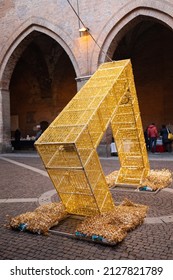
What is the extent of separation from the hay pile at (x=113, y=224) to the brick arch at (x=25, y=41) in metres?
10.3

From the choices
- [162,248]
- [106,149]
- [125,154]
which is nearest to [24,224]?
[162,248]

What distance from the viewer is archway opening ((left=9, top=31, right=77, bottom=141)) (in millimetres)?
20280

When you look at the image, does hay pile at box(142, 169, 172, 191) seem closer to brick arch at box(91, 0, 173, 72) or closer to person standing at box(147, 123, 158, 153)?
brick arch at box(91, 0, 173, 72)

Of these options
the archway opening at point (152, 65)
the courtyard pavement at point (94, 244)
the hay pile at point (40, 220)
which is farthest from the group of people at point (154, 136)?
the hay pile at point (40, 220)

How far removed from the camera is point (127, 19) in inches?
497

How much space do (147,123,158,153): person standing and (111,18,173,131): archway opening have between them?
127 inches

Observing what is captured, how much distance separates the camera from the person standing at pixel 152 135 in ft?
46.4

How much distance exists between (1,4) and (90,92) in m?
13.4

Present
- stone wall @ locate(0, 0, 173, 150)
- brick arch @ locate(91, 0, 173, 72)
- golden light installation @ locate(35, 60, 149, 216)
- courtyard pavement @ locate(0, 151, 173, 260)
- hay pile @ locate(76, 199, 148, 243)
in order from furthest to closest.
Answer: stone wall @ locate(0, 0, 173, 150), brick arch @ locate(91, 0, 173, 72), golden light installation @ locate(35, 60, 149, 216), hay pile @ locate(76, 199, 148, 243), courtyard pavement @ locate(0, 151, 173, 260)

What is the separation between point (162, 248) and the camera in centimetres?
371

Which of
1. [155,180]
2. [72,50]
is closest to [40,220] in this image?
[155,180]

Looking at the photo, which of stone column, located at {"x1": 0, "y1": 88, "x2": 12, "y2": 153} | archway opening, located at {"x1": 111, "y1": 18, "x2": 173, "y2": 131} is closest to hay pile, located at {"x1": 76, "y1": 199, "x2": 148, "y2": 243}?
stone column, located at {"x1": 0, "y1": 88, "x2": 12, "y2": 153}

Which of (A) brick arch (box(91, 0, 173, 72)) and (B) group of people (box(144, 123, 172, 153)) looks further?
(B) group of people (box(144, 123, 172, 153))
